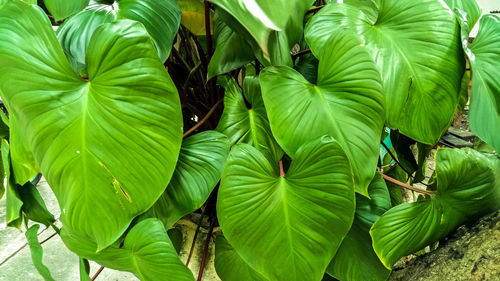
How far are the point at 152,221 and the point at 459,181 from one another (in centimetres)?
50

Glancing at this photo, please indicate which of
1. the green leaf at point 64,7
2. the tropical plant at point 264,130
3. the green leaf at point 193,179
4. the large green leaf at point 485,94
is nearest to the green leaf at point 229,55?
the tropical plant at point 264,130

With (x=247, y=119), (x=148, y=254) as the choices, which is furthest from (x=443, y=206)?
(x=148, y=254)

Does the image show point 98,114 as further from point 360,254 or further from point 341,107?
point 360,254

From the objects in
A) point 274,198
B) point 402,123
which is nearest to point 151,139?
point 274,198

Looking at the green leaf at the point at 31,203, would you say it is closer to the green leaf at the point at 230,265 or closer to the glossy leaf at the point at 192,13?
the green leaf at the point at 230,265

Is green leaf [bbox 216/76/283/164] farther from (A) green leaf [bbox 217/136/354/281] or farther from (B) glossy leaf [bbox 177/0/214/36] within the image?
(B) glossy leaf [bbox 177/0/214/36]

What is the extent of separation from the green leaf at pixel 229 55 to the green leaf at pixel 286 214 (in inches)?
7.5

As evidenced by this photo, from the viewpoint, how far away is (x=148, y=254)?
0.58 meters

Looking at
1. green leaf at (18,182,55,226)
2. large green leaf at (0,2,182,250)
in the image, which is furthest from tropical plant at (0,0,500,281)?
green leaf at (18,182,55,226)

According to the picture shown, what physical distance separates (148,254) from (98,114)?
0.22 meters

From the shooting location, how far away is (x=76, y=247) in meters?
0.63

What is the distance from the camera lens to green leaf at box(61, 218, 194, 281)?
22.5 inches

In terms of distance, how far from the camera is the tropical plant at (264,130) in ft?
1.68

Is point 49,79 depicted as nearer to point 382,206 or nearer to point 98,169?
point 98,169
